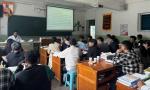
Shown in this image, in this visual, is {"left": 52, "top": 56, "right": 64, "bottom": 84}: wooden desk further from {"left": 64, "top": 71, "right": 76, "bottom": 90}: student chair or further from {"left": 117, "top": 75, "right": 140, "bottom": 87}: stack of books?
{"left": 117, "top": 75, "right": 140, "bottom": 87}: stack of books

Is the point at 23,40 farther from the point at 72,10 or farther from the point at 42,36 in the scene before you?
the point at 72,10

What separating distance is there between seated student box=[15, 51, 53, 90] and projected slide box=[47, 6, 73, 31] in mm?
5908

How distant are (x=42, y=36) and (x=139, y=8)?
4.57 meters

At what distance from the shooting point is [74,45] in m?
3.84

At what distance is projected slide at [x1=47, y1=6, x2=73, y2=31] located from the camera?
26.2 ft

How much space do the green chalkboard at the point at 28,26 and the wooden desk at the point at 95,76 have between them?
4.76 metres

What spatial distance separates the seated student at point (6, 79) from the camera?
6.45 ft

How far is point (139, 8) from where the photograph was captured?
22.3 feet

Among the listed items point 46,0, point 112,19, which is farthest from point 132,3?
point 46,0

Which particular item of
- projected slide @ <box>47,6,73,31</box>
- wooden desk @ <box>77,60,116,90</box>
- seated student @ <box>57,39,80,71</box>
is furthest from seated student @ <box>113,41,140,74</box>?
projected slide @ <box>47,6,73,31</box>

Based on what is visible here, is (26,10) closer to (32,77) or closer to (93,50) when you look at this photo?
(93,50)

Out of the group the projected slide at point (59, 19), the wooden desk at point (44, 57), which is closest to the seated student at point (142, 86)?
the wooden desk at point (44, 57)

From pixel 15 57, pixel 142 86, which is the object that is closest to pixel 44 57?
pixel 15 57

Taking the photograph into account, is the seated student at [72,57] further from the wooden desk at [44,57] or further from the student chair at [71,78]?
the wooden desk at [44,57]
